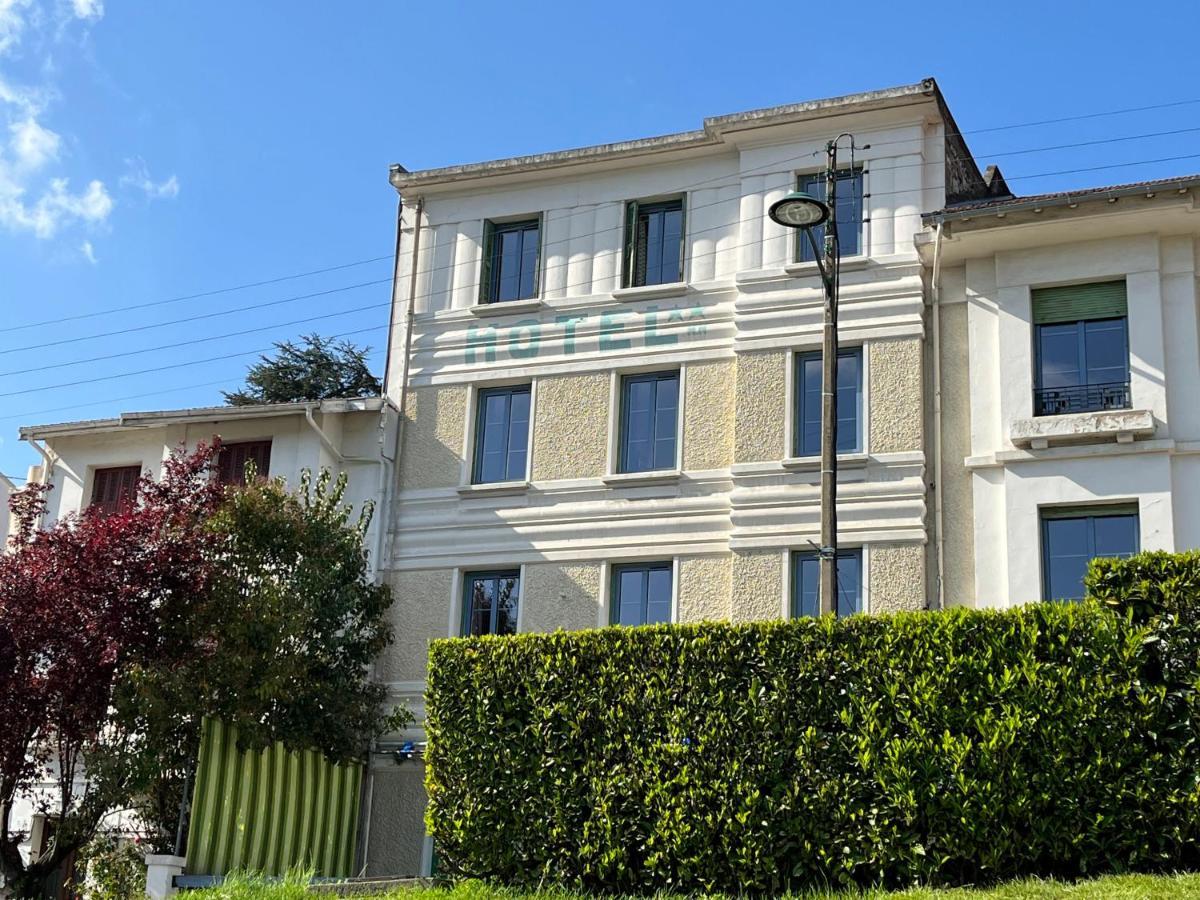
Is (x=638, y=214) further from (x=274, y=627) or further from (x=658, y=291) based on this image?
(x=274, y=627)

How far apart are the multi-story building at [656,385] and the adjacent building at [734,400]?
42 mm

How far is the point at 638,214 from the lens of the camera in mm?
22797

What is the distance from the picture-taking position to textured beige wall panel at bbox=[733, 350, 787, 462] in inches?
803

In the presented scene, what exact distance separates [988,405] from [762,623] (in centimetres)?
686

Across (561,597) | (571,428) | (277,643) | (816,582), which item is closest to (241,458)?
(571,428)

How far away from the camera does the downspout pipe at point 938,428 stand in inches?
752

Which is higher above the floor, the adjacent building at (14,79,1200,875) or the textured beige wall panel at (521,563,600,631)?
the adjacent building at (14,79,1200,875)

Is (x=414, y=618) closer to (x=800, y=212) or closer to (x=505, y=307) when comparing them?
(x=505, y=307)

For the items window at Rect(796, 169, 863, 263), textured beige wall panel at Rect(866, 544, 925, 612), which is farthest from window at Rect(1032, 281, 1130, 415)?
window at Rect(796, 169, 863, 263)


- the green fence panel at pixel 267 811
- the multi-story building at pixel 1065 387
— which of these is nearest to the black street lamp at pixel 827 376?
the multi-story building at pixel 1065 387

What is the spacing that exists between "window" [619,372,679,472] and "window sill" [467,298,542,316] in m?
1.93

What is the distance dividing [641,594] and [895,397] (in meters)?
4.41

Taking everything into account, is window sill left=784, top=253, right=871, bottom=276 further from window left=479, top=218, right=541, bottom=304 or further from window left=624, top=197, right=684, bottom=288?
→ window left=479, top=218, right=541, bottom=304

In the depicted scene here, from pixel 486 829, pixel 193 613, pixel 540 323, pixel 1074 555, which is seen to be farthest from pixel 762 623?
pixel 540 323
